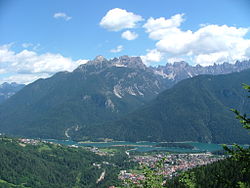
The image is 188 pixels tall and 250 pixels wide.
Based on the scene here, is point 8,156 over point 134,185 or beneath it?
beneath

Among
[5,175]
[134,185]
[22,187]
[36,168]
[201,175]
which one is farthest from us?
[36,168]

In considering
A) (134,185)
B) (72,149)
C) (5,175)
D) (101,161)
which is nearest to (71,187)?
(5,175)

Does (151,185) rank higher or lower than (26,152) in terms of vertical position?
higher

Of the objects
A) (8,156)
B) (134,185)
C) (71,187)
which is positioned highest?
(134,185)

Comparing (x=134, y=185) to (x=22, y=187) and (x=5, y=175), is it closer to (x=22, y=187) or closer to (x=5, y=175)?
(x=22, y=187)

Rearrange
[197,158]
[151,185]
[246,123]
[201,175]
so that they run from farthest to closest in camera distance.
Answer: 1. [197,158]
2. [201,175]
3. [151,185]
4. [246,123]

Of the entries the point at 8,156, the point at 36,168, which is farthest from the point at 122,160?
the point at 8,156

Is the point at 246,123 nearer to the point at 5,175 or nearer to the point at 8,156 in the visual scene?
the point at 5,175

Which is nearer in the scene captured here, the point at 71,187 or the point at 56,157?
the point at 71,187

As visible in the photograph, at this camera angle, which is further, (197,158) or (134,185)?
(197,158)
